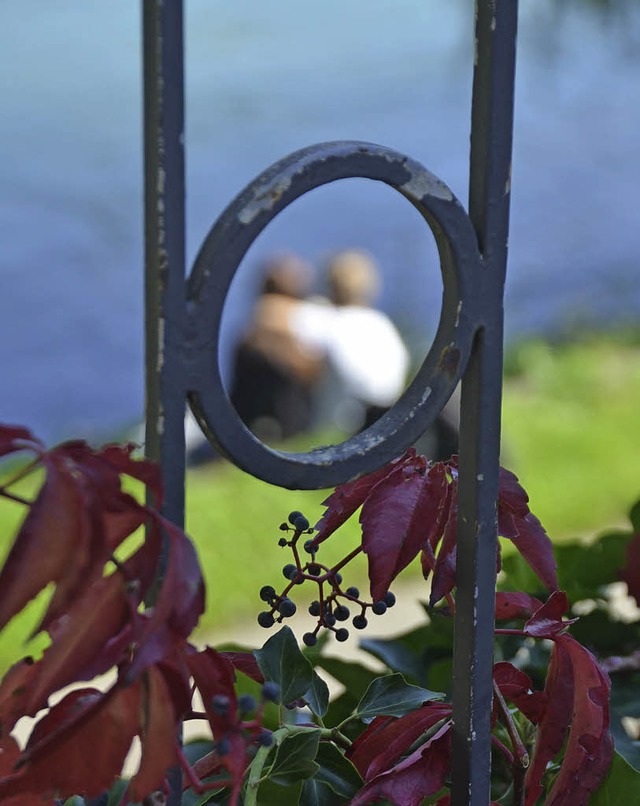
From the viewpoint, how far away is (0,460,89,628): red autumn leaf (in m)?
0.46

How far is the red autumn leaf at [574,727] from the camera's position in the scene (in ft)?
2.21

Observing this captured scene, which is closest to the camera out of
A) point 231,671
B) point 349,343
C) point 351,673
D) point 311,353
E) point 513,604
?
point 231,671

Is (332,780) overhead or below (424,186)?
below

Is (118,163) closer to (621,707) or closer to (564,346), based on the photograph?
(564,346)

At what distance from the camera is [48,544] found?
0.47m

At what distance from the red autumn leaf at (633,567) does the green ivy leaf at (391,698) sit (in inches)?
13.4

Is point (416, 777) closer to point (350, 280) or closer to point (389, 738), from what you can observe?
point (389, 738)

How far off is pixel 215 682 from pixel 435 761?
7.3 inches

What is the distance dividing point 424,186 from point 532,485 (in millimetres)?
4566

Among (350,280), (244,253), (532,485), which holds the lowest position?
(532,485)

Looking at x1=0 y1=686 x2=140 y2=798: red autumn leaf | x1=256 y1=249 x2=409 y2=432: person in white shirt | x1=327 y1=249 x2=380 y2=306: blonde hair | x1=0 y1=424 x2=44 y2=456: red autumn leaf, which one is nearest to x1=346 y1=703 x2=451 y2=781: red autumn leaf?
x1=0 y1=686 x2=140 y2=798: red autumn leaf

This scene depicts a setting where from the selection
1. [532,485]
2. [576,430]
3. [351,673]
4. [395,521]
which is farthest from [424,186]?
[576,430]

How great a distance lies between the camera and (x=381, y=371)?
531 centimetres

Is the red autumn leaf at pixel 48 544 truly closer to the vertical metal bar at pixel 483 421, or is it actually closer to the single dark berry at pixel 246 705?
the single dark berry at pixel 246 705
